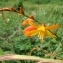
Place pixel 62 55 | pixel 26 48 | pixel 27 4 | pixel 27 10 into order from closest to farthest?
pixel 62 55
pixel 26 48
pixel 27 10
pixel 27 4

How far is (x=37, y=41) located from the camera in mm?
2305

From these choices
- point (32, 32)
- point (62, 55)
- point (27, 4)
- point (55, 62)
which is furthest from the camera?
point (27, 4)

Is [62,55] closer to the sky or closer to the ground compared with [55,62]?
closer to the ground

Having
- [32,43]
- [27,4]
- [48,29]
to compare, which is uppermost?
[48,29]

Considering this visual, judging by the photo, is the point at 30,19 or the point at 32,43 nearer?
the point at 30,19

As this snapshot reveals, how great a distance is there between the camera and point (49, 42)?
7.30 feet

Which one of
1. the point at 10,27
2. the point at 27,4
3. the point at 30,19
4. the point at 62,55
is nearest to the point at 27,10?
the point at 27,4

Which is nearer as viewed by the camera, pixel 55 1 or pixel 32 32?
pixel 32 32

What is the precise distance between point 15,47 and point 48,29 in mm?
1583

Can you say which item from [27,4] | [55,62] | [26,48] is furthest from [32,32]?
[27,4]

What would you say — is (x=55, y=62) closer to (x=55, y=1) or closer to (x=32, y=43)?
(x=32, y=43)

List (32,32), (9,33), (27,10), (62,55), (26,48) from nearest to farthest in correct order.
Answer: (32,32)
(62,55)
(26,48)
(9,33)
(27,10)

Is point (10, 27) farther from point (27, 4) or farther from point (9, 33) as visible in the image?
point (27, 4)

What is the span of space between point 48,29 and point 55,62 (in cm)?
20
